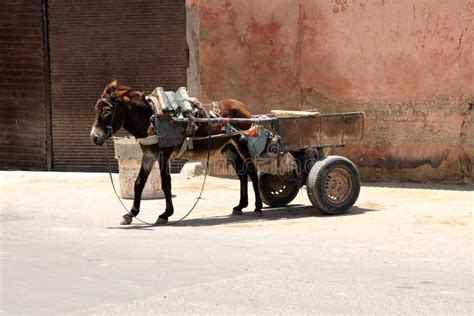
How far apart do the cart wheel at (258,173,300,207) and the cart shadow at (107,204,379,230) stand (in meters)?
0.11

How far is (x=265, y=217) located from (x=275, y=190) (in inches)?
34.6

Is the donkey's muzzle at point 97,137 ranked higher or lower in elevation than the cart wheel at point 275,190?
higher

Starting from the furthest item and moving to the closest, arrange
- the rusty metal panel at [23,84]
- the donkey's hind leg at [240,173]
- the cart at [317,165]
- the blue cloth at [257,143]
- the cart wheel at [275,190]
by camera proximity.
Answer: the rusty metal panel at [23,84] → the cart wheel at [275,190] → the donkey's hind leg at [240,173] → the blue cloth at [257,143] → the cart at [317,165]

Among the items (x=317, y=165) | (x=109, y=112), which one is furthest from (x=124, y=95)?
(x=317, y=165)

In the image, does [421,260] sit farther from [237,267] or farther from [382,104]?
[382,104]

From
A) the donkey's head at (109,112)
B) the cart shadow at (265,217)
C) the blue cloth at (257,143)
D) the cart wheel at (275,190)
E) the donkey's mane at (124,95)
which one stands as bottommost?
the cart shadow at (265,217)

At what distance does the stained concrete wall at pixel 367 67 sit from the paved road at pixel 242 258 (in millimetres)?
1195

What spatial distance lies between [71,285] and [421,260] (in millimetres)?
3193

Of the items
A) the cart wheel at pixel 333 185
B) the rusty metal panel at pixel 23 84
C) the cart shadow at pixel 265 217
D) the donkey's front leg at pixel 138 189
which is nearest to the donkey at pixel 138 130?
the donkey's front leg at pixel 138 189

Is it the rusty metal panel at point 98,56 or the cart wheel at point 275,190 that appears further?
the rusty metal panel at point 98,56

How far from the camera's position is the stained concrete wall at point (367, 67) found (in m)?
13.5

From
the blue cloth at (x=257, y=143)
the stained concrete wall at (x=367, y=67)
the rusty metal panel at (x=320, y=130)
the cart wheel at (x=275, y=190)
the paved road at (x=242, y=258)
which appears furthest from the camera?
the stained concrete wall at (x=367, y=67)

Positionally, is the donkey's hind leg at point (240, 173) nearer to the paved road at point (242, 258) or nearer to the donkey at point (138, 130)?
the paved road at point (242, 258)

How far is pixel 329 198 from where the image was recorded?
10.9 meters
